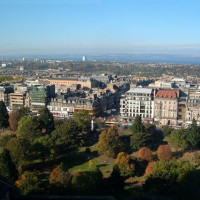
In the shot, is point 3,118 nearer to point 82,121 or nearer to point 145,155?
point 82,121

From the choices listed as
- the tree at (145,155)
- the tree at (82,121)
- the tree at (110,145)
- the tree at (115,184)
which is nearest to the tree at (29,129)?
the tree at (82,121)

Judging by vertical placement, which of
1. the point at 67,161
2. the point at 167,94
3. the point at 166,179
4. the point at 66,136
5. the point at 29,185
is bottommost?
the point at 67,161

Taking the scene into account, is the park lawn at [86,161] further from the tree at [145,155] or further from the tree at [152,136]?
the tree at [152,136]

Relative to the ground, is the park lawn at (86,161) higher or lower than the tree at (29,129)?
lower

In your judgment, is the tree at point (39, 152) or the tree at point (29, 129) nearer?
the tree at point (39, 152)

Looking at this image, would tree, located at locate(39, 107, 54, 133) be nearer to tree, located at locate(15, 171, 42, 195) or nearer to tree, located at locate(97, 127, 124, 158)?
tree, located at locate(97, 127, 124, 158)

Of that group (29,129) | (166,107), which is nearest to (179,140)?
(166,107)
